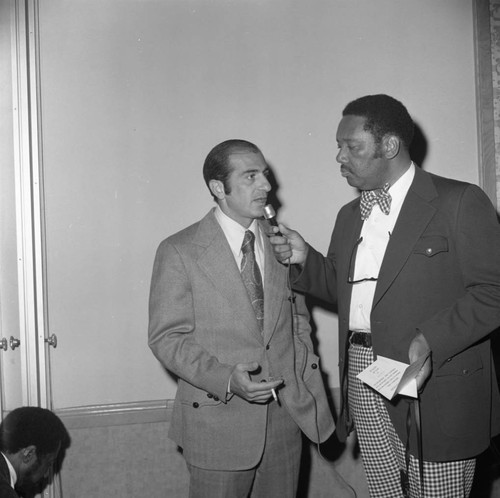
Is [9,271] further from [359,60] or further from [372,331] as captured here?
[359,60]

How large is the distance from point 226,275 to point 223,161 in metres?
0.51

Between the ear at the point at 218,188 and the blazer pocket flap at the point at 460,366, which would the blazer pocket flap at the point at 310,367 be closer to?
the blazer pocket flap at the point at 460,366

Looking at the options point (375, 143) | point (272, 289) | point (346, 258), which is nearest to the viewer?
point (375, 143)

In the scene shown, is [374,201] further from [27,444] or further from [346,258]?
[27,444]

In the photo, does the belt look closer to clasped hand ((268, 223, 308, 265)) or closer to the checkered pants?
the checkered pants

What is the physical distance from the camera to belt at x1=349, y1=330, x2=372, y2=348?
7.75 feet

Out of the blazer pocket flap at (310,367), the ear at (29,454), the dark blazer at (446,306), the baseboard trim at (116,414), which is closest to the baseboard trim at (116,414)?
the baseboard trim at (116,414)

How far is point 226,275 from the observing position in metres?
2.53

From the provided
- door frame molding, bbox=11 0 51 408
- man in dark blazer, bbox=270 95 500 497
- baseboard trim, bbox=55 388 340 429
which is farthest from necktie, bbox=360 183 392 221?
baseboard trim, bbox=55 388 340 429

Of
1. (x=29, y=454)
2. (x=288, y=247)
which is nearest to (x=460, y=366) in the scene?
(x=288, y=247)

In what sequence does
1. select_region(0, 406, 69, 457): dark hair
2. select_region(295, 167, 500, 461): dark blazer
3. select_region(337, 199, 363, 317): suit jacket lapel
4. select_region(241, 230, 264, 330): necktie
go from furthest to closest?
select_region(0, 406, 69, 457): dark hair < select_region(241, 230, 264, 330): necktie < select_region(337, 199, 363, 317): suit jacket lapel < select_region(295, 167, 500, 461): dark blazer

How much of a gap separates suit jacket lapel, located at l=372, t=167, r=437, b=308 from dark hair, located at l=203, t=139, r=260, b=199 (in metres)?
0.75

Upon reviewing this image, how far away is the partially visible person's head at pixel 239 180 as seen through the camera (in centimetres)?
262

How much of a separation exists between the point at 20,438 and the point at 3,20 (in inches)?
75.1
